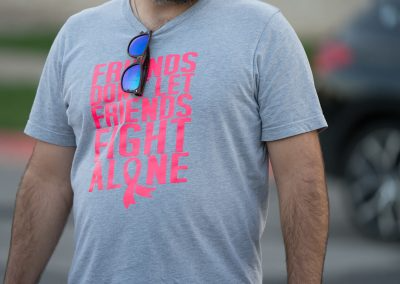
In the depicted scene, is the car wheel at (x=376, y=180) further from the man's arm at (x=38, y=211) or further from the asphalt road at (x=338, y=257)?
the man's arm at (x=38, y=211)

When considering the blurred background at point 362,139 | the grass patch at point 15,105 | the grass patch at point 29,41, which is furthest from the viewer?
the grass patch at point 29,41

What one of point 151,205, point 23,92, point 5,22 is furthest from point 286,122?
point 5,22

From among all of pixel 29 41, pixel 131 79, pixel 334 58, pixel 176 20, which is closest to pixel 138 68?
pixel 131 79

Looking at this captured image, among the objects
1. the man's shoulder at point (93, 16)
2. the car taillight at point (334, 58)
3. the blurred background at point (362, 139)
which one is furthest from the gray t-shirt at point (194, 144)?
the car taillight at point (334, 58)

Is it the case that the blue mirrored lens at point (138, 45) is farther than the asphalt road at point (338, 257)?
No

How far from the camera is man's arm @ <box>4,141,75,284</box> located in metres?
3.15

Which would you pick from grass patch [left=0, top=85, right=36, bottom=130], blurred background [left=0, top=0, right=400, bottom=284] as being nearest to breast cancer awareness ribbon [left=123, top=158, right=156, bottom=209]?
blurred background [left=0, top=0, right=400, bottom=284]

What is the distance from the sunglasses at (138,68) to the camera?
2.89 m

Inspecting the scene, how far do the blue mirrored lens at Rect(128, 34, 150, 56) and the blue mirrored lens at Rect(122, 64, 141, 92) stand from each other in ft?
0.12

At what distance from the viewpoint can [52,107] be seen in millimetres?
3145

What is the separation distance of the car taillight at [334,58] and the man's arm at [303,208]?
5.93 metres

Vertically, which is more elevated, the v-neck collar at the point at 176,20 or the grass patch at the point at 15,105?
the v-neck collar at the point at 176,20

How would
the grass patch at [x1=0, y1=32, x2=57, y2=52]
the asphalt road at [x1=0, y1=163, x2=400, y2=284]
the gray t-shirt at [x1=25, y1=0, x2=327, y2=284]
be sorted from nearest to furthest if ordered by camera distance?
the gray t-shirt at [x1=25, y1=0, x2=327, y2=284]
the asphalt road at [x1=0, y1=163, x2=400, y2=284]
the grass patch at [x1=0, y1=32, x2=57, y2=52]

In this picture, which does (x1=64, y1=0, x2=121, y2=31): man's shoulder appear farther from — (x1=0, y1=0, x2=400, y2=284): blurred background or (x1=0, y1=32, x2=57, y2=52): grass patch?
(x1=0, y1=32, x2=57, y2=52): grass patch
